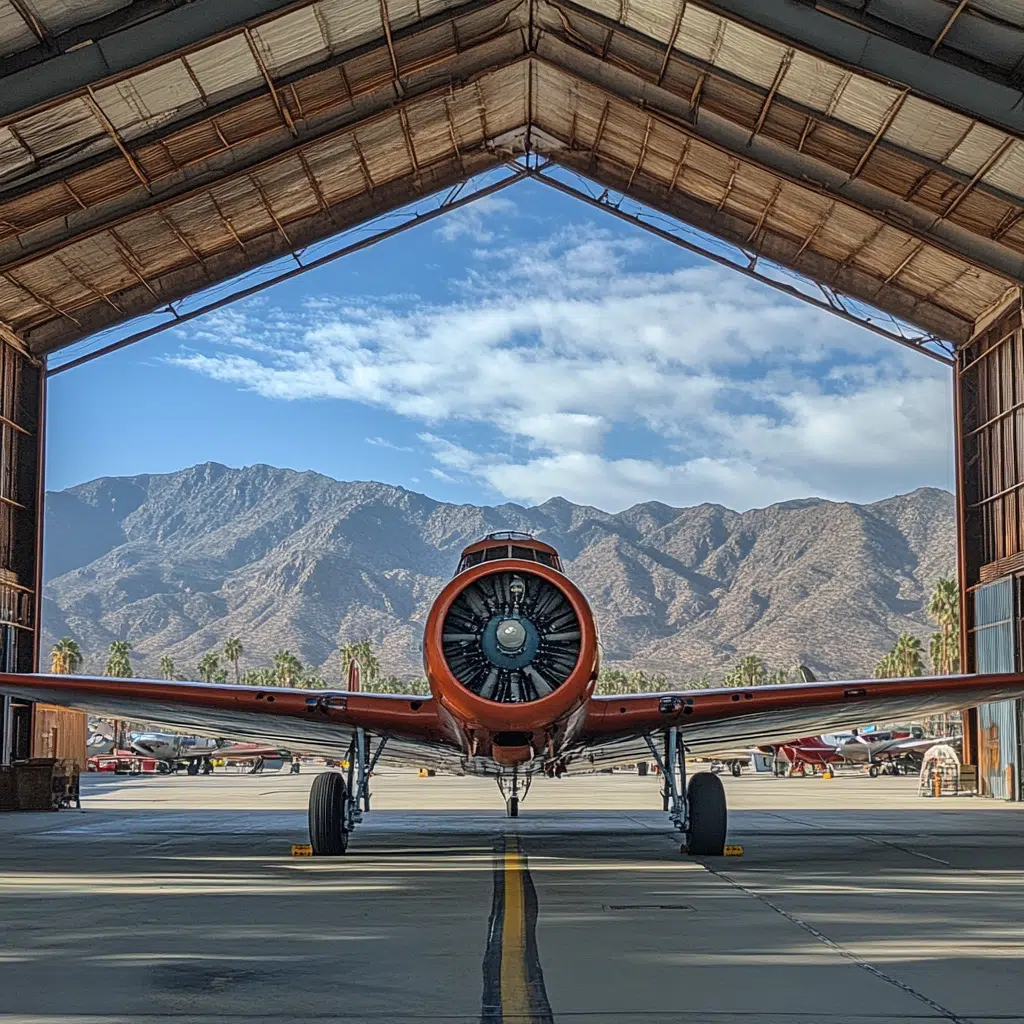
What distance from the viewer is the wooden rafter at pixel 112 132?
2570 centimetres

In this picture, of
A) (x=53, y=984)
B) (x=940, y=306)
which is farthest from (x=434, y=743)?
(x=940, y=306)

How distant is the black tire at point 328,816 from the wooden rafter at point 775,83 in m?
17.9

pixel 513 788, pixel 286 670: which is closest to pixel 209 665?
pixel 286 670

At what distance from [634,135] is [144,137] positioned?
12.7 metres

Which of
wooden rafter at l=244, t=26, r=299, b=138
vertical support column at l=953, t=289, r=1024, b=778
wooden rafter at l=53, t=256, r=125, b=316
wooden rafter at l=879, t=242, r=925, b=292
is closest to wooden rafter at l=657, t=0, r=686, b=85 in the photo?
wooden rafter at l=879, t=242, r=925, b=292

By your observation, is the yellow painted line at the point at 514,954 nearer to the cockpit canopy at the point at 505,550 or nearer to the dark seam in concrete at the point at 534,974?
the dark seam in concrete at the point at 534,974

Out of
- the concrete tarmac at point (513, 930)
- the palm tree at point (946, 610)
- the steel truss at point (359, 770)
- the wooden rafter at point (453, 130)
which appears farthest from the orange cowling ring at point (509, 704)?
the palm tree at point (946, 610)

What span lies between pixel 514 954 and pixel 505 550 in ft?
24.7

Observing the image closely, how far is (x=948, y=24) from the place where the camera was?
23453 mm

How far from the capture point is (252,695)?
1675 cm

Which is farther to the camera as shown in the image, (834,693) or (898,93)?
(898,93)

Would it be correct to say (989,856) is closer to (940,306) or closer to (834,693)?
(834,693)

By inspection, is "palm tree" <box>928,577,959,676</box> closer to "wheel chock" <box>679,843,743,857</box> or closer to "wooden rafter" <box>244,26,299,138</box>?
"wooden rafter" <box>244,26,299,138</box>

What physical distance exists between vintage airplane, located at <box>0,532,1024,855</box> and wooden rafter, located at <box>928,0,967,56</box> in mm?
11958
